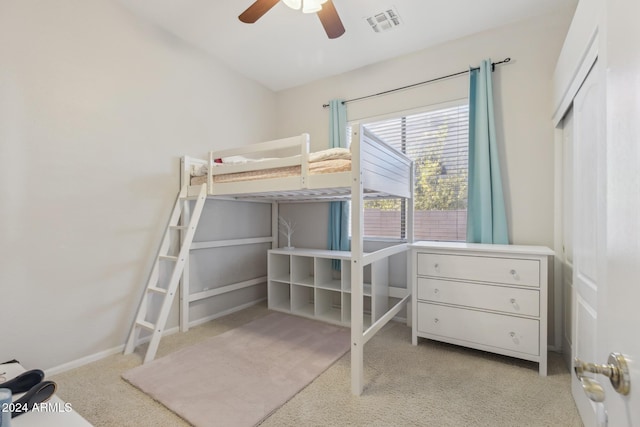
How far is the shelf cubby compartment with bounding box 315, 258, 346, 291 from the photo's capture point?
311cm

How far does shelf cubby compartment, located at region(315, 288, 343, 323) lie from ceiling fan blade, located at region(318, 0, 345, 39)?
2.30 m

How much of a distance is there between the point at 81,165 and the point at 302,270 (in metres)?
2.18

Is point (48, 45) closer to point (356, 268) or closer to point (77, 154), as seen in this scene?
point (77, 154)

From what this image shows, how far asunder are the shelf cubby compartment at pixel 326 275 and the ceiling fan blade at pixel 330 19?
6.54 ft

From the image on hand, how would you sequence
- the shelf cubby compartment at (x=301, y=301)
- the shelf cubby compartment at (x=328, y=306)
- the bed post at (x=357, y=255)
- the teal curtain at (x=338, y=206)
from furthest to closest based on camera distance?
1. the teal curtain at (x=338, y=206)
2. the shelf cubby compartment at (x=301, y=301)
3. the shelf cubby compartment at (x=328, y=306)
4. the bed post at (x=357, y=255)

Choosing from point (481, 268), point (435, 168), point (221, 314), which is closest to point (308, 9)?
point (435, 168)

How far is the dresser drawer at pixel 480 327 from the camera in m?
2.01

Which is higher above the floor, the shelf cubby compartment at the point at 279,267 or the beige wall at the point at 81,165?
the beige wall at the point at 81,165

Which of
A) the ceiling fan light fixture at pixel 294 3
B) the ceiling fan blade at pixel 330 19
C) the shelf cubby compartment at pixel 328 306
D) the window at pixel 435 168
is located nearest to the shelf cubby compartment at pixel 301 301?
the shelf cubby compartment at pixel 328 306

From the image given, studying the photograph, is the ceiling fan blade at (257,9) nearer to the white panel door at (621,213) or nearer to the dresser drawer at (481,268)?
→ the white panel door at (621,213)

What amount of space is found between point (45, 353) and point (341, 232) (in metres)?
2.56

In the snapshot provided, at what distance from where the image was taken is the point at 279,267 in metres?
3.49

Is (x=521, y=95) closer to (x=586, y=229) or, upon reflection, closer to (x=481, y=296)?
(x=586, y=229)

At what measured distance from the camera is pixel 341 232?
11.0ft
